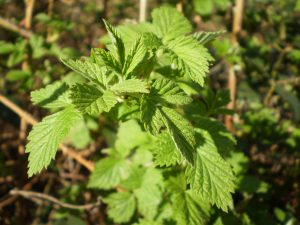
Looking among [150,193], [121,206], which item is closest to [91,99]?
[150,193]

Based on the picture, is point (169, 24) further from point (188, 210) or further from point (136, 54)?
point (188, 210)

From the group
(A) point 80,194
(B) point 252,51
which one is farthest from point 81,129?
(B) point 252,51

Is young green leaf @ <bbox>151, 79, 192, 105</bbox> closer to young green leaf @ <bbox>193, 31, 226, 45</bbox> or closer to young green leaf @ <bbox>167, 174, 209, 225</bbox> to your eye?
young green leaf @ <bbox>193, 31, 226, 45</bbox>

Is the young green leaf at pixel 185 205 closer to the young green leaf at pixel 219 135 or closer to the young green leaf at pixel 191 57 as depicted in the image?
the young green leaf at pixel 219 135

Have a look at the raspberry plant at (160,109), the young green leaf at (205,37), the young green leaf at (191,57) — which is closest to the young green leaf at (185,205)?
the raspberry plant at (160,109)

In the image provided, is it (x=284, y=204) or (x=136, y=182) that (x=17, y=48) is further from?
(x=284, y=204)

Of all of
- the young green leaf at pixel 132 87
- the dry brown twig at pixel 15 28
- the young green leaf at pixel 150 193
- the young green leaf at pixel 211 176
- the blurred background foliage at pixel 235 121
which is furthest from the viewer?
the dry brown twig at pixel 15 28

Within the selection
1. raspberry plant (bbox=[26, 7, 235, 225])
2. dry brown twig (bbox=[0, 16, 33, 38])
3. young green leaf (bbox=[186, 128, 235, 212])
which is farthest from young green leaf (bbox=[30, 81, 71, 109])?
dry brown twig (bbox=[0, 16, 33, 38])
